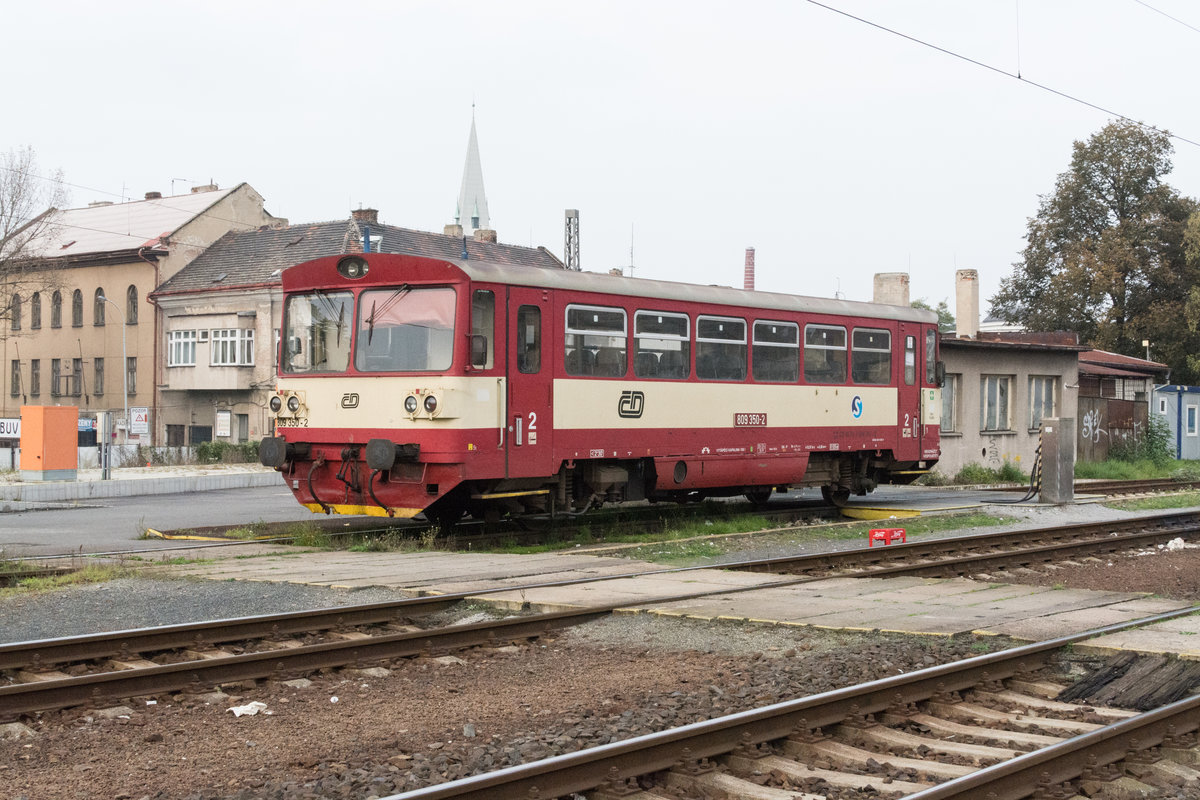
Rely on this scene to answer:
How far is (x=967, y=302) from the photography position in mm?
36188

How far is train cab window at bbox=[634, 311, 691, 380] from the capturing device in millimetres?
16016

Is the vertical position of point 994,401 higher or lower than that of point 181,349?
lower

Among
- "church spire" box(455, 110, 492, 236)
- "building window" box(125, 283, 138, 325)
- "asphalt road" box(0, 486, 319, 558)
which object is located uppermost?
"church spire" box(455, 110, 492, 236)

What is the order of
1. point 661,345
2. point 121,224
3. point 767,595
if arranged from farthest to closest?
point 121,224
point 661,345
point 767,595

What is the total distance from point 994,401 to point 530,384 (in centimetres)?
2000

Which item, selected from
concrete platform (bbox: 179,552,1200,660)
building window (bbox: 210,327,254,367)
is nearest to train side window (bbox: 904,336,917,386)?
concrete platform (bbox: 179,552,1200,660)

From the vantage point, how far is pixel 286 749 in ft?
19.9

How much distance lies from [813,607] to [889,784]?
4632 millimetres

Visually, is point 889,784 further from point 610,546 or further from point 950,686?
point 610,546

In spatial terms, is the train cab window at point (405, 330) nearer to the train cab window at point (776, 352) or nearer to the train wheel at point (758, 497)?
the train cab window at point (776, 352)

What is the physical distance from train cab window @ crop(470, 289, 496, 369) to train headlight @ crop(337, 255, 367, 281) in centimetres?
155

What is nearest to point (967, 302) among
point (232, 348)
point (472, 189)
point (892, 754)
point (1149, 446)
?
point (1149, 446)

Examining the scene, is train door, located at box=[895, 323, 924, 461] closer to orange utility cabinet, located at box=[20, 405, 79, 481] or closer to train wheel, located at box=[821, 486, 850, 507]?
train wheel, located at box=[821, 486, 850, 507]

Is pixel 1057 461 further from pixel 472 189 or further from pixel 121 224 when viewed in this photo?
pixel 472 189
